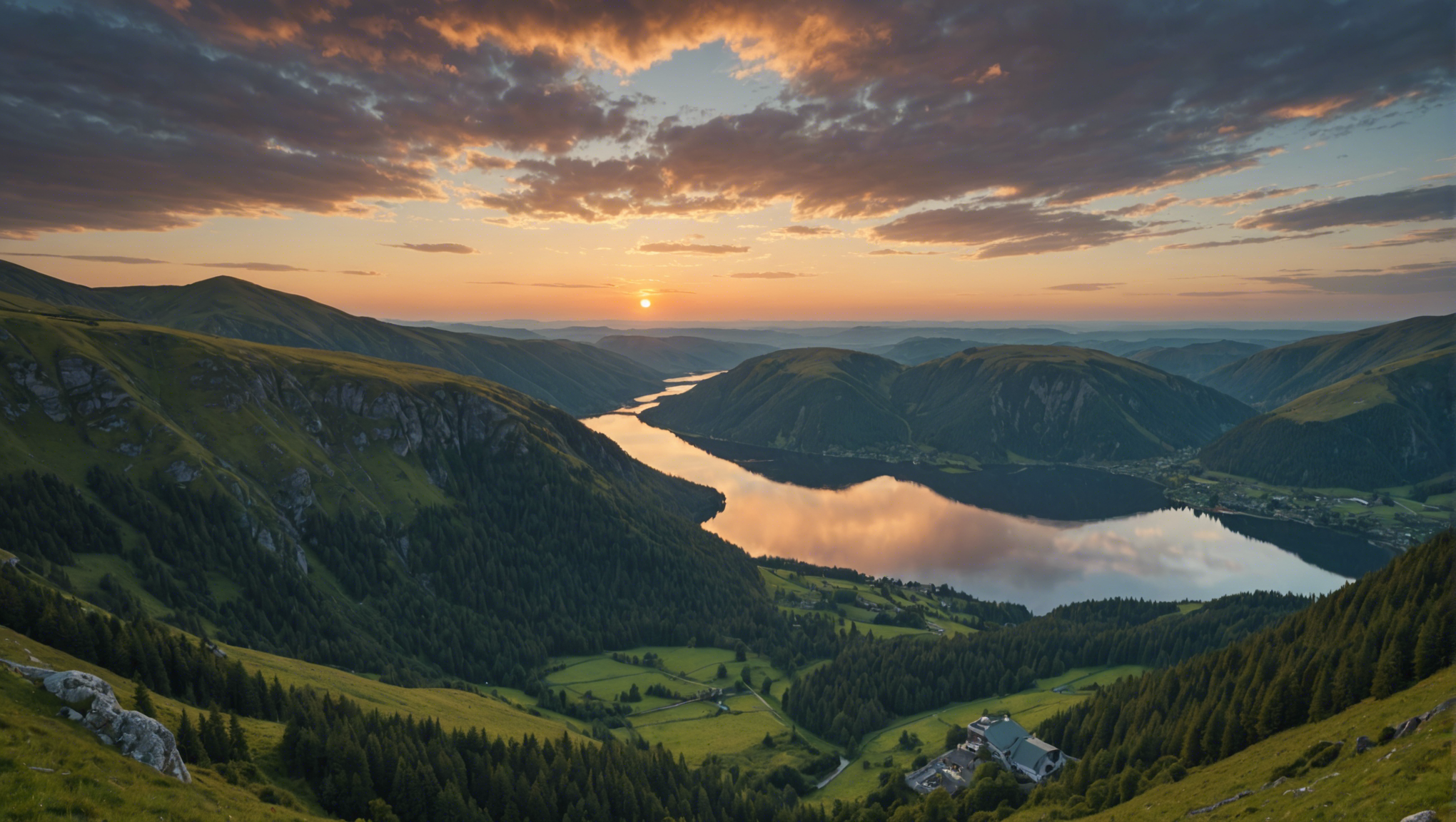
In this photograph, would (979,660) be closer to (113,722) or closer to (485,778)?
(485,778)

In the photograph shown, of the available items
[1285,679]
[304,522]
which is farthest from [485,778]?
[304,522]

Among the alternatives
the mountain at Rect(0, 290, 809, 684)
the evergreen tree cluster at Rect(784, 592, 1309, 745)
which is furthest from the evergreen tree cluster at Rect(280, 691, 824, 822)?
the mountain at Rect(0, 290, 809, 684)

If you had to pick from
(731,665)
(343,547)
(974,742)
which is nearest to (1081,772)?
(974,742)

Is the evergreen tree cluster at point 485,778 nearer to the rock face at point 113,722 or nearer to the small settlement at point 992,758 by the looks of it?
the small settlement at point 992,758

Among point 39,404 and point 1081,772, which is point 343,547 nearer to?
point 39,404

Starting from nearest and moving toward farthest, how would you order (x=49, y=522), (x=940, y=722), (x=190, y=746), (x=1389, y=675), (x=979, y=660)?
(x=190, y=746), (x=1389, y=675), (x=49, y=522), (x=940, y=722), (x=979, y=660)
